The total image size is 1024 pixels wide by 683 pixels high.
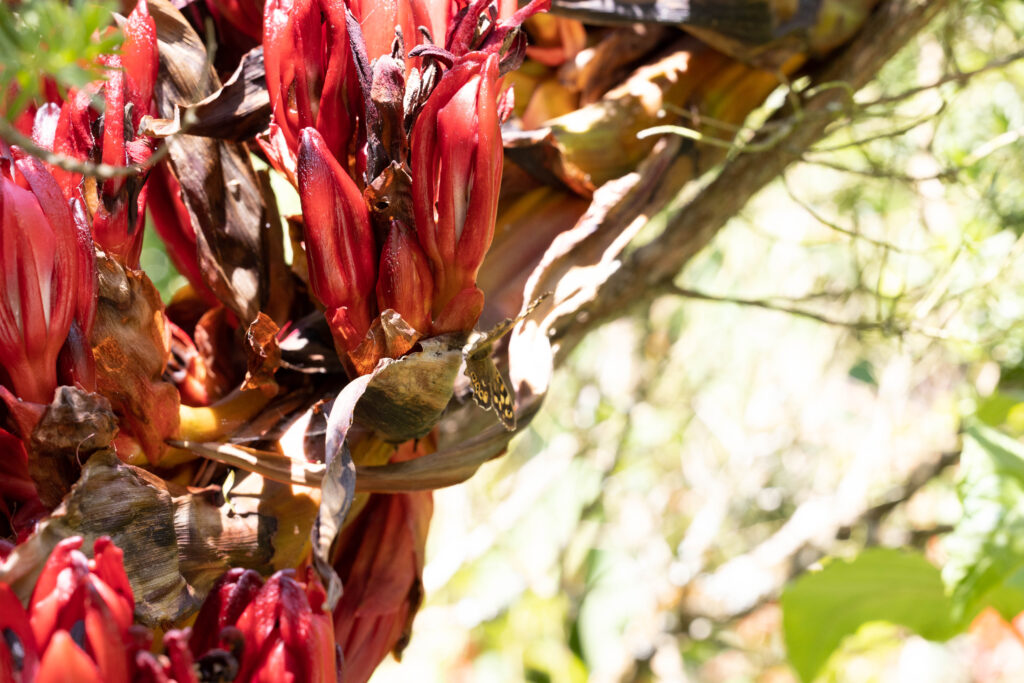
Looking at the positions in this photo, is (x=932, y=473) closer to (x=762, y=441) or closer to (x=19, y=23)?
(x=762, y=441)

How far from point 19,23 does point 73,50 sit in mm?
82

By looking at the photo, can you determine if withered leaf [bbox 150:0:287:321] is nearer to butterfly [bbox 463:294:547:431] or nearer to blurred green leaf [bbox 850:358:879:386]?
butterfly [bbox 463:294:547:431]

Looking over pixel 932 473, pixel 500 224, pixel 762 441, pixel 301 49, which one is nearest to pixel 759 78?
pixel 500 224

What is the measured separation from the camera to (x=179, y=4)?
363 mm

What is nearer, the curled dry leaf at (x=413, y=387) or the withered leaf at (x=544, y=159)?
the curled dry leaf at (x=413, y=387)

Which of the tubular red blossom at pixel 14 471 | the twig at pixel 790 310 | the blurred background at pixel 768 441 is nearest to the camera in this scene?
the tubular red blossom at pixel 14 471

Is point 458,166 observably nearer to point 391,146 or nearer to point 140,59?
point 391,146

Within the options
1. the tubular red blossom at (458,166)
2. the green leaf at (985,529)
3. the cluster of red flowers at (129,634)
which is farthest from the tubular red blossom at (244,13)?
the green leaf at (985,529)

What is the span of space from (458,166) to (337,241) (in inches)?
1.9

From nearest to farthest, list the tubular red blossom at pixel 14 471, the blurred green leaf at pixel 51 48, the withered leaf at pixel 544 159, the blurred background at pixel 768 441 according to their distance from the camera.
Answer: the blurred green leaf at pixel 51 48 → the tubular red blossom at pixel 14 471 → the withered leaf at pixel 544 159 → the blurred background at pixel 768 441

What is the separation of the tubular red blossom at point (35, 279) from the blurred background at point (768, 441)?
1.25ft

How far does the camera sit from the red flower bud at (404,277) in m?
0.30

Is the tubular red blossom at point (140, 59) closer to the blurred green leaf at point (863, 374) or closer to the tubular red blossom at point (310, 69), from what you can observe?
the tubular red blossom at point (310, 69)

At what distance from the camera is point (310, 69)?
310mm
